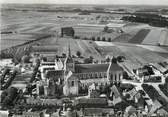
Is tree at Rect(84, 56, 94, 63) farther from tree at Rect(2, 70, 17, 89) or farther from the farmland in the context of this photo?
tree at Rect(2, 70, 17, 89)

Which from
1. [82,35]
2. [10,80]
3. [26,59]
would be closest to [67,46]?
[82,35]

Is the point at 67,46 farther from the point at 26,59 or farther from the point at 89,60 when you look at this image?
the point at 26,59

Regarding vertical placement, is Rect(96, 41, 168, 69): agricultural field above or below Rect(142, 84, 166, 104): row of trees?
above

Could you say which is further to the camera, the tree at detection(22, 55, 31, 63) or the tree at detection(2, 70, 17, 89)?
the tree at detection(22, 55, 31, 63)

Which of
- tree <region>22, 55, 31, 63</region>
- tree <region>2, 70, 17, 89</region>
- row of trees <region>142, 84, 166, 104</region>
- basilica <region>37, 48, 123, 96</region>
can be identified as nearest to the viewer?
row of trees <region>142, 84, 166, 104</region>

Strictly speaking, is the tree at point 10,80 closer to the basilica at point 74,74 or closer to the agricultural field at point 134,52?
the basilica at point 74,74

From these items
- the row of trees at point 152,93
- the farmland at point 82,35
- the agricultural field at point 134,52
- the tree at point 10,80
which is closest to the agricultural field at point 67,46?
the farmland at point 82,35

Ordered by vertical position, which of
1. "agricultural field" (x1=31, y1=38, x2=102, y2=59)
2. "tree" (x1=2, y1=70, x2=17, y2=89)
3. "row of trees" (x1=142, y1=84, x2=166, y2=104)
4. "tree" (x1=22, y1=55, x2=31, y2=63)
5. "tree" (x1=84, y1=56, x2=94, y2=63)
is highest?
"agricultural field" (x1=31, y1=38, x2=102, y2=59)

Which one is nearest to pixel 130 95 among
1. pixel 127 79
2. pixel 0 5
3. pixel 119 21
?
pixel 127 79

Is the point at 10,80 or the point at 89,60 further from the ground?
the point at 89,60

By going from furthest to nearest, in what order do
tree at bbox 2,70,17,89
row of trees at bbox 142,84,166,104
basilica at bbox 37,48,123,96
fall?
tree at bbox 2,70,17,89, basilica at bbox 37,48,123,96, row of trees at bbox 142,84,166,104

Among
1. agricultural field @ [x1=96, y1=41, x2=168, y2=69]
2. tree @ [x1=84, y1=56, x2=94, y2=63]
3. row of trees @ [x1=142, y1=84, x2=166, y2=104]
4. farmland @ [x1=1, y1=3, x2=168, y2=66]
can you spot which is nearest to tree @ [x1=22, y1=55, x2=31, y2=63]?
farmland @ [x1=1, y1=3, x2=168, y2=66]
